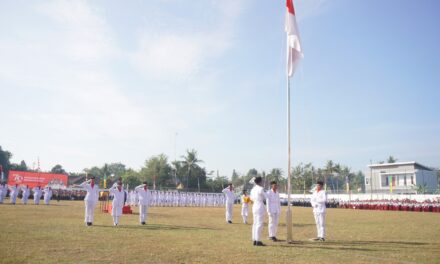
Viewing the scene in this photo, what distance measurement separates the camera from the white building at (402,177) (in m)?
69.4

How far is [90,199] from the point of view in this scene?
1619cm

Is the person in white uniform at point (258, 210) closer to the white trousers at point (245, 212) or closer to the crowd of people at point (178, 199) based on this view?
the white trousers at point (245, 212)

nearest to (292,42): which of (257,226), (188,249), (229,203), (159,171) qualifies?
(257,226)

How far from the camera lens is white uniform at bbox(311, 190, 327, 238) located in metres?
12.5

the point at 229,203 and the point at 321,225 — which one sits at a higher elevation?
the point at 229,203

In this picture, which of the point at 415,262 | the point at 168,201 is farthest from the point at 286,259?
the point at 168,201

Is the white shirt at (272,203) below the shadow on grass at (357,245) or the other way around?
the other way around

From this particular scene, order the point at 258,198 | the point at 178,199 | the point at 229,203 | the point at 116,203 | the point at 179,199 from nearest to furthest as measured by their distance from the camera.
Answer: the point at 258,198 → the point at 116,203 → the point at 229,203 → the point at 178,199 → the point at 179,199

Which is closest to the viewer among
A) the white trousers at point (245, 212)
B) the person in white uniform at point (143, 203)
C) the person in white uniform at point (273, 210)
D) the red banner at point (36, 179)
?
the person in white uniform at point (273, 210)

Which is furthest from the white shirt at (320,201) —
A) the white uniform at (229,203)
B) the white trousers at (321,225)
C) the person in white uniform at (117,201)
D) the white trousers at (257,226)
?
the person in white uniform at (117,201)

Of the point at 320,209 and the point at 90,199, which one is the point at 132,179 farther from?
the point at 320,209

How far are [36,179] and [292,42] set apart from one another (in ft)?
155

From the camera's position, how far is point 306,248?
1034 cm

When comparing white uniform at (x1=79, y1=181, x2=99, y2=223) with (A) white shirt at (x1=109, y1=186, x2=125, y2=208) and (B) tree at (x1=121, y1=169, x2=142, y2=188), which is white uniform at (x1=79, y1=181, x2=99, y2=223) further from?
(B) tree at (x1=121, y1=169, x2=142, y2=188)
